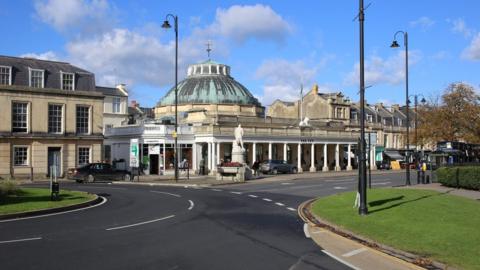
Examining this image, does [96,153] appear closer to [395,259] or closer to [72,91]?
[72,91]

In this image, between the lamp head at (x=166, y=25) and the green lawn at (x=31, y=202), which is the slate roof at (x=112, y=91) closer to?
the lamp head at (x=166, y=25)

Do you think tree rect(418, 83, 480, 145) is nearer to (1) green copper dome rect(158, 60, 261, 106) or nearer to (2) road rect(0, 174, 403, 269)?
(1) green copper dome rect(158, 60, 261, 106)

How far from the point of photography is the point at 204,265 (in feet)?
31.9

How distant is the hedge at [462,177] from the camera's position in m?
30.2

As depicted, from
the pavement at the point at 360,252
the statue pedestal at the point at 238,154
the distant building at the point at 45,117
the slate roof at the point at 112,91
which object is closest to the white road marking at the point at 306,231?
the pavement at the point at 360,252

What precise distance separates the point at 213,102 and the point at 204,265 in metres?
64.8

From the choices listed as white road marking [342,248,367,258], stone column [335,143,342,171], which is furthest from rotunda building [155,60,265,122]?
white road marking [342,248,367,258]

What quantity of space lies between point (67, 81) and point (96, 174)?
11406mm

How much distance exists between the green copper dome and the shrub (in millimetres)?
51494

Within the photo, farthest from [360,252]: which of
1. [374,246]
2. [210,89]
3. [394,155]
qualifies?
[394,155]

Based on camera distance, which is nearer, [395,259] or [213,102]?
[395,259]

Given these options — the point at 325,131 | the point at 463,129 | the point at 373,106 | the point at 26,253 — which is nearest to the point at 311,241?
the point at 26,253

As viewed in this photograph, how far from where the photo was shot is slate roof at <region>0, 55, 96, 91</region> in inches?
1850

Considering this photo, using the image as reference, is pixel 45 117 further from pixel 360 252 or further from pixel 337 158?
pixel 360 252
